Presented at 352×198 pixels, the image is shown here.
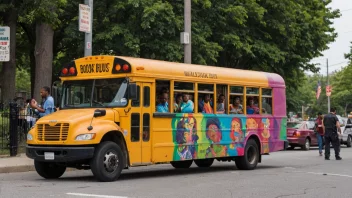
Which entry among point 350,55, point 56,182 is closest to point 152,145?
point 56,182

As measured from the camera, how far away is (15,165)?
46.6ft

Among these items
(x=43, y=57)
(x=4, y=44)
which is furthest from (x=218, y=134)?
(x=43, y=57)

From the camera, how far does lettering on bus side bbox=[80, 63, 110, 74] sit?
495 inches

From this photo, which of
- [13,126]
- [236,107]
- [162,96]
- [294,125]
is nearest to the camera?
[162,96]

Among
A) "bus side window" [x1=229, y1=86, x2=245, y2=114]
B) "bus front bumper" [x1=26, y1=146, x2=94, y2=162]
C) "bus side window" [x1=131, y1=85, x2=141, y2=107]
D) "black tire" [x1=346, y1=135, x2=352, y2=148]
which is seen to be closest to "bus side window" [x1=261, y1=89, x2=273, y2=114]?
"bus side window" [x1=229, y1=86, x2=245, y2=114]

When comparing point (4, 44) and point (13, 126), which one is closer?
point (4, 44)

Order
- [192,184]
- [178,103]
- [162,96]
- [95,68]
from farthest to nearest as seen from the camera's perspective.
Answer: [178,103] < [162,96] < [95,68] < [192,184]

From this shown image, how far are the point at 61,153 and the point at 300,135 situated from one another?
1799 centimetres

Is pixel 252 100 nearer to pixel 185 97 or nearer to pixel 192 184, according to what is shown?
pixel 185 97

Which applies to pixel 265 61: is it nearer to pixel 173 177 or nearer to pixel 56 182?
pixel 173 177

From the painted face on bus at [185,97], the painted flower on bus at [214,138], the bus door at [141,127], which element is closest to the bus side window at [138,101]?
the bus door at [141,127]

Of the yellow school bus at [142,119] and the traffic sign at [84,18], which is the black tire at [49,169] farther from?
the traffic sign at [84,18]

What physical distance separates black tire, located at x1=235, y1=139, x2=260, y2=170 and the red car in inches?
459

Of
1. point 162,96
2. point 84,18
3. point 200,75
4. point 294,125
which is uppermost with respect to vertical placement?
point 84,18
